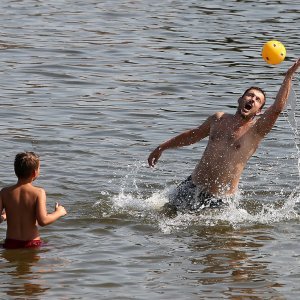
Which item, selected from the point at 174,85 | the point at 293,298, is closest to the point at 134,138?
the point at 174,85

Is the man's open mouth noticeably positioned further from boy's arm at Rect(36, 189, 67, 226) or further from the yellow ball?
boy's arm at Rect(36, 189, 67, 226)

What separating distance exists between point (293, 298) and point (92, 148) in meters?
5.55

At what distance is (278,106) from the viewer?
1044 cm

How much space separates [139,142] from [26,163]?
16.5ft

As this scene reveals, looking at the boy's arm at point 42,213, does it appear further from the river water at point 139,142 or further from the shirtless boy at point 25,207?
the river water at point 139,142

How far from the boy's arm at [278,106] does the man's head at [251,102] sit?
0.36 feet

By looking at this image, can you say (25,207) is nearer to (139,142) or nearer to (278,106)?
(278,106)

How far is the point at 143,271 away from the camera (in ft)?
30.7

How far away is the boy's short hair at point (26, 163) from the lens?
9.17 m

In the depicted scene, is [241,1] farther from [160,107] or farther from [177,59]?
[160,107]

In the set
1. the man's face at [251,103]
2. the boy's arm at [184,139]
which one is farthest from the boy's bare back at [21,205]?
the man's face at [251,103]

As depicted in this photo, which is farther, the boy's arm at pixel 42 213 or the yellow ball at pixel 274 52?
the yellow ball at pixel 274 52

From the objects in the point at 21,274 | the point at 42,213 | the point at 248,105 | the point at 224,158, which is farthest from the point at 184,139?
the point at 21,274

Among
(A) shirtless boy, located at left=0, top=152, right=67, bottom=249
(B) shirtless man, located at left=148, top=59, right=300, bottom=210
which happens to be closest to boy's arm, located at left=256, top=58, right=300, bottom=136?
(B) shirtless man, located at left=148, top=59, right=300, bottom=210
